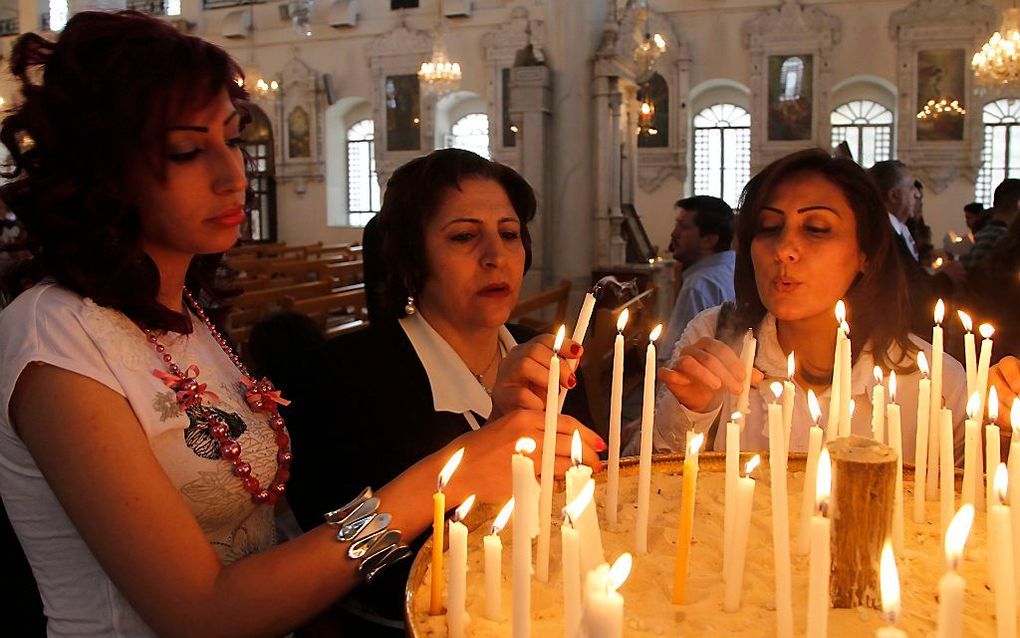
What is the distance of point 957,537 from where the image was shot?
0.78 metres

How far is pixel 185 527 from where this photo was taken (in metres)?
1.30

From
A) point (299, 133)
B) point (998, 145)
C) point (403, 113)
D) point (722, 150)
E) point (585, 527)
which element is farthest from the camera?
point (299, 133)

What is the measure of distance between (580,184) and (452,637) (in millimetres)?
9558

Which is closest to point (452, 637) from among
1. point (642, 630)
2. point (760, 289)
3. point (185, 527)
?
point (642, 630)

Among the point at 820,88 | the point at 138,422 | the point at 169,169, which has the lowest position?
the point at 138,422

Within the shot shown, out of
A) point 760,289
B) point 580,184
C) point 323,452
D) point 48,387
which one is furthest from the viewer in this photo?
point 580,184

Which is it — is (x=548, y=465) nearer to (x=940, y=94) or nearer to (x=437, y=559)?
(x=437, y=559)

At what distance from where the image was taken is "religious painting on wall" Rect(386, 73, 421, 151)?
19.6 m

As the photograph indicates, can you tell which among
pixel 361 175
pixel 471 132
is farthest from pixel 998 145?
pixel 361 175

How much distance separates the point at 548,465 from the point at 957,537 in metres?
0.61

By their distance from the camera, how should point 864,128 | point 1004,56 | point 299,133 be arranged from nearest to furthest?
point 1004,56 < point 864,128 < point 299,133

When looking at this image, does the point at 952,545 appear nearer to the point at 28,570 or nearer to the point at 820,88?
the point at 28,570

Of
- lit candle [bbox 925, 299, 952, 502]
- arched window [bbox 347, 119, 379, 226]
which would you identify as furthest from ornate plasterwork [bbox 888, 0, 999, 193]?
lit candle [bbox 925, 299, 952, 502]

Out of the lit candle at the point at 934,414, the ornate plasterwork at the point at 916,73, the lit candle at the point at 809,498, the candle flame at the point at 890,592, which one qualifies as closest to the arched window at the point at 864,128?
the ornate plasterwork at the point at 916,73
